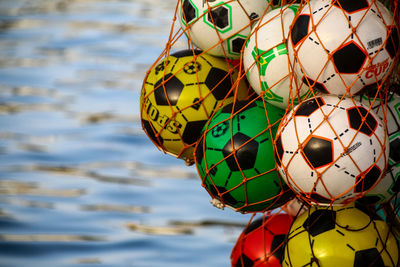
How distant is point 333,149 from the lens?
2.33m

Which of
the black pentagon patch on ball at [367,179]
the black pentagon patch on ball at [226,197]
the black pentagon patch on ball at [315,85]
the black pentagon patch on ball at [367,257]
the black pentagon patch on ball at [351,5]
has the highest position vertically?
the black pentagon patch on ball at [351,5]

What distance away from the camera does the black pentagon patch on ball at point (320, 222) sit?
2615 mm

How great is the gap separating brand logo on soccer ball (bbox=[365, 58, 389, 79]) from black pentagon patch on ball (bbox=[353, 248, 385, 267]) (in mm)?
668

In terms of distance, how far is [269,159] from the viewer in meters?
2.67

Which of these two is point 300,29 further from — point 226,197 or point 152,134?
point 152,134

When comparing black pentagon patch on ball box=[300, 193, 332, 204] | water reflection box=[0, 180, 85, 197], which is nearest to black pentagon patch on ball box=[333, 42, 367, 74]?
black pentagon patch on ball box=[300, 193, 332, 204]

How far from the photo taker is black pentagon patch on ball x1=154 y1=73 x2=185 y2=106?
2.92 meters

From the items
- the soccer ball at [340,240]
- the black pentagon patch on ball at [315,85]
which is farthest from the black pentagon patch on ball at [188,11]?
the soccer ball at [340,240]

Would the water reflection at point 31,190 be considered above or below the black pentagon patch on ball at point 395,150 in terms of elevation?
below

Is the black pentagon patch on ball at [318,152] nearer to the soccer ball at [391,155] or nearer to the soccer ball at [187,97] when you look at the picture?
the soccer ball at [391,155]

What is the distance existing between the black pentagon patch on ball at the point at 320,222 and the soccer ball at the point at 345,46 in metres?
0.51

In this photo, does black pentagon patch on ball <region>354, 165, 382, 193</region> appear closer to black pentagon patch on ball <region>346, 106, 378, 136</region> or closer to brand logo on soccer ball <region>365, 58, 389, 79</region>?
black pentagon patch on ball <region>346, 106, 378, 136</region>

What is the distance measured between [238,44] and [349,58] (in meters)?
0.61

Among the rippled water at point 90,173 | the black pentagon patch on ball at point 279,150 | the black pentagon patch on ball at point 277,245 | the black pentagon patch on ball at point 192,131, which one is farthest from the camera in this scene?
the rippled water at point 90,173
